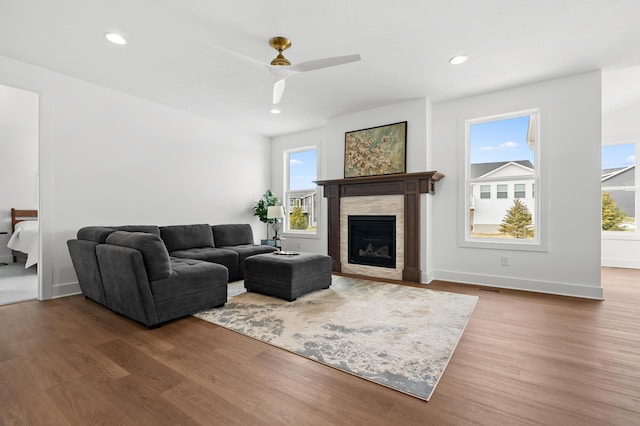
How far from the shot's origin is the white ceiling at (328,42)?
2557 millimetres

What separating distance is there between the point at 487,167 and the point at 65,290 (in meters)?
6.01

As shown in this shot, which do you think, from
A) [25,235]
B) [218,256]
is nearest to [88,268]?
[218,256]

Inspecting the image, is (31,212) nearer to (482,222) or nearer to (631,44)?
(482,222)

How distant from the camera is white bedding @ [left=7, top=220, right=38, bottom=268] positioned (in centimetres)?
490

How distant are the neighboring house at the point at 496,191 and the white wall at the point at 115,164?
14.3 feet

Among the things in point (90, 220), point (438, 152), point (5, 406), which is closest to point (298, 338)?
point (5, 406)

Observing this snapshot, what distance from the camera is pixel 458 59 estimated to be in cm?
340

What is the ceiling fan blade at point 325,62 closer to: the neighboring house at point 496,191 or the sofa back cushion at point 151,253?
the sofa back cushion at point 151,253

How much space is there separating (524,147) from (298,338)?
4081 mm

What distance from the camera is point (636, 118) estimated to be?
5484mm

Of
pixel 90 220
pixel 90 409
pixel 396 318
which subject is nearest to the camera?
pixel 90 409

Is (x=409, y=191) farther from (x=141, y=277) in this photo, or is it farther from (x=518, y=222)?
(x=141, y=277)

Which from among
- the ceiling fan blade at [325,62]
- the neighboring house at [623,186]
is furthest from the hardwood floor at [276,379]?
the neighboring house at [623,186]

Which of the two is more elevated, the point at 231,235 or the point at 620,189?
the point at 620,189
